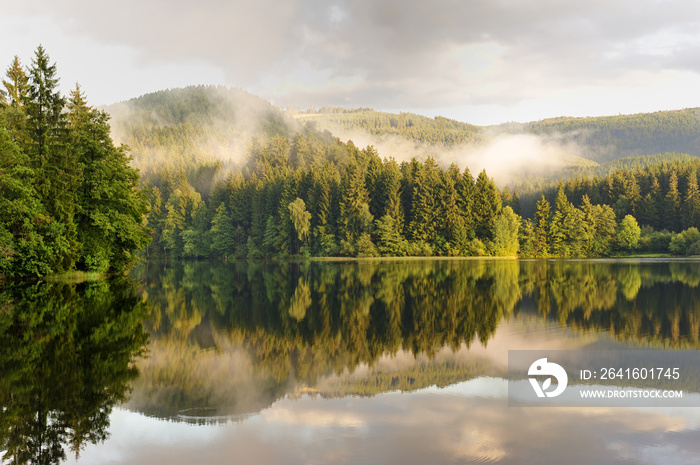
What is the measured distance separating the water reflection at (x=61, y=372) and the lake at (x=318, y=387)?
1.7 inches

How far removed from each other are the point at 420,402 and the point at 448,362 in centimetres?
348

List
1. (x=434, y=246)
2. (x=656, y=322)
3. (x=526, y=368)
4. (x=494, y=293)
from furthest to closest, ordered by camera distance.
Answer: (x=434, y=246) < (x=494, y=293) < (x=656, y=322) < (x=526, y=368)

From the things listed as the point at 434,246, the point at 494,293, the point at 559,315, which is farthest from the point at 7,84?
the point at 434,246

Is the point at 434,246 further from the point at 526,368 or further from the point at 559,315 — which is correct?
the point at 526,368

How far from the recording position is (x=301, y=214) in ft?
354

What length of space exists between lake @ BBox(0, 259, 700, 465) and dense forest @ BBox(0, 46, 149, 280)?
16221 millimetres

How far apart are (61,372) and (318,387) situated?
5909 mm

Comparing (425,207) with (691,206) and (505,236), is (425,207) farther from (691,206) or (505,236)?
(691,206)

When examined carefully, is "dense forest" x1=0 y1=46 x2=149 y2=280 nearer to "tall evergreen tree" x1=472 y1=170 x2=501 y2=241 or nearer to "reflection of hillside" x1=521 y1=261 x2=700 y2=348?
"reflection of hillside" x1=521 y1=261 x2=700 y2=348

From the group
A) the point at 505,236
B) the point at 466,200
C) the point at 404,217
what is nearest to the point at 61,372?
the point at 404,217

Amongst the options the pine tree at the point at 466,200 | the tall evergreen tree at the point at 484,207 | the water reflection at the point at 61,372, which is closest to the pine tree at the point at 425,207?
the pine tree at the point at 466,200

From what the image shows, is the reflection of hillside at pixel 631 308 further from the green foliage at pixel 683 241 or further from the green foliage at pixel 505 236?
the green foliage at pixel 683 241

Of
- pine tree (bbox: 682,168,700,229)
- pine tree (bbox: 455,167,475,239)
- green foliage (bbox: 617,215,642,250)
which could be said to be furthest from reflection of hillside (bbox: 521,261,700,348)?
pine tree (bbox: 682,168,700,229)

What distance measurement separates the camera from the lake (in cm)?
850
